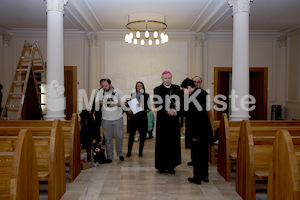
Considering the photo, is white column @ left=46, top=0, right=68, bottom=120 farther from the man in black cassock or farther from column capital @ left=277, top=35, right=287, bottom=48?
column capital @ left=277, top=35, right=287, bottom=48

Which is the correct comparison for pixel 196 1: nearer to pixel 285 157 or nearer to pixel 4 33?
pixel 285 157

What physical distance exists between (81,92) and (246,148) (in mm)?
7627

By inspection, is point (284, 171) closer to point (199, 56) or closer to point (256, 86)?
point (199, 56)

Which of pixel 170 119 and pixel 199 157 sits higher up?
pixel 170 119

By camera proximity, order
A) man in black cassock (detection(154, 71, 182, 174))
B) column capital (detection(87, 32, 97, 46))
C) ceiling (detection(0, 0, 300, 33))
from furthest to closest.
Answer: column capital (detection(87, 32, 97, 46)) < ceiling (detection(0, 0, 300, 33)) < man in black cassock (detection(154, 71, 182, 174))

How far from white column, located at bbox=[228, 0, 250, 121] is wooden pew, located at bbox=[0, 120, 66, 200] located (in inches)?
137

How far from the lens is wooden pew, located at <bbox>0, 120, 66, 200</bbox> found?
3104 mm

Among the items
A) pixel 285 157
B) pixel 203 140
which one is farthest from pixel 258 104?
pixel 285 157

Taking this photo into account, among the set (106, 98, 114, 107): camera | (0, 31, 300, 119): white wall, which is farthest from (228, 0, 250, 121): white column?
(0, 31, 300, 119): white wall

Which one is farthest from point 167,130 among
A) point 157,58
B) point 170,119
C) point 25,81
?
point 157,58

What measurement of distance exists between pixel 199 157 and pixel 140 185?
91 centimetres

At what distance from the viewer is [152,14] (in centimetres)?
785

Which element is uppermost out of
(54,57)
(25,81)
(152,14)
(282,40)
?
(152,14)

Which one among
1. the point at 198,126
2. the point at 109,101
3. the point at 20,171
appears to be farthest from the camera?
the point at 109,101
